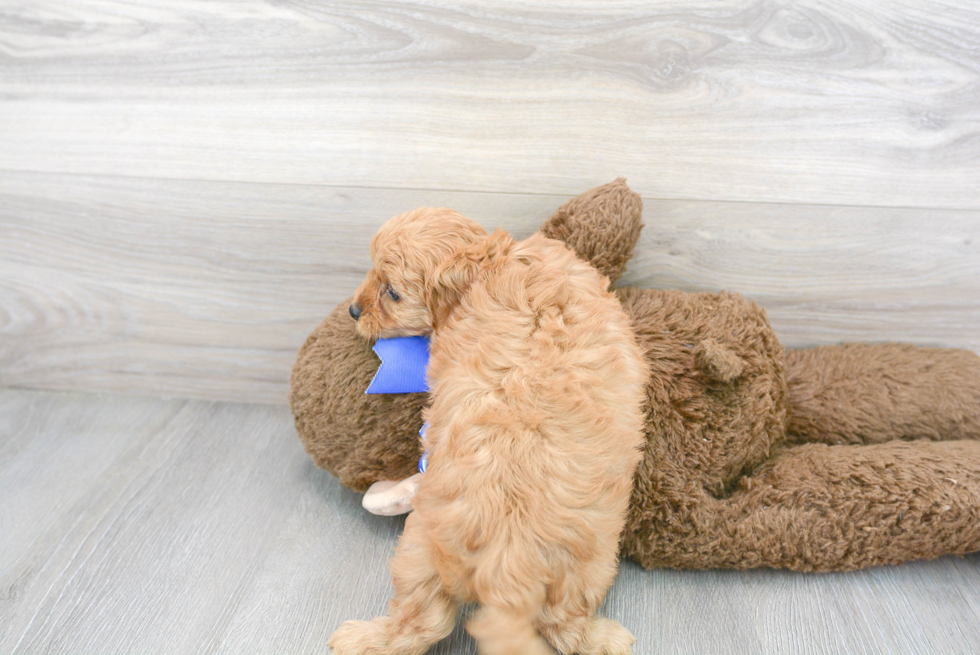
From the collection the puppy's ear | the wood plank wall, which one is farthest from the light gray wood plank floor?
the puppy's ear

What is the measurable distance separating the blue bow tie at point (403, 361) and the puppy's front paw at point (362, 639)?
33 cm

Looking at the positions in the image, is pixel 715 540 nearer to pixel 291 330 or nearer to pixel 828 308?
pixel 828 308

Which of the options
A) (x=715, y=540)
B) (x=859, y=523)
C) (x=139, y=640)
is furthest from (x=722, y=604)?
(x=139, y=640)

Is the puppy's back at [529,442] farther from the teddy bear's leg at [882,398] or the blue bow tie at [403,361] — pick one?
the teddy bear's leg at [882,398]

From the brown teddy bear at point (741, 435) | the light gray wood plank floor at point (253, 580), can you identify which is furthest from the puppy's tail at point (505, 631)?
the brown teddy bear at point (741, 435)

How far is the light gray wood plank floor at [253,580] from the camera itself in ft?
3.05

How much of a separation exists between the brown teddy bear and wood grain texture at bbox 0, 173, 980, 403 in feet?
0.42

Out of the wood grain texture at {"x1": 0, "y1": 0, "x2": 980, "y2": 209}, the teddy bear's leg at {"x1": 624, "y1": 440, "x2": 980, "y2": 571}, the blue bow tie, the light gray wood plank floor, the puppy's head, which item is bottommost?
the light gray wood plank floor

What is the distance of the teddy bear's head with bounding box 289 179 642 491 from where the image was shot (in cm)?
105

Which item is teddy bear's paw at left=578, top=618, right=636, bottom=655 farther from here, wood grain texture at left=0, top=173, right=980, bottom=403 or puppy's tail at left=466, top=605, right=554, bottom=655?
wood grain texture at left=0, top=173, right=980, bottom=403

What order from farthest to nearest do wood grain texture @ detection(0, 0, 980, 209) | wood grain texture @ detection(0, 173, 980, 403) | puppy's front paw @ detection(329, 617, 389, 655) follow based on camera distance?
wood grain texture @ detection(0, 173, 980, 403) → wood grain texture @ detection(0, 0, 980, 209) → puppy's front paw @ detection(329, 617, 389, 655)

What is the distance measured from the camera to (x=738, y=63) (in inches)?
43.2

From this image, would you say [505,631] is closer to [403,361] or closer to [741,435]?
[403,361]

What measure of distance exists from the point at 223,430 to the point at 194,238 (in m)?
0.40
